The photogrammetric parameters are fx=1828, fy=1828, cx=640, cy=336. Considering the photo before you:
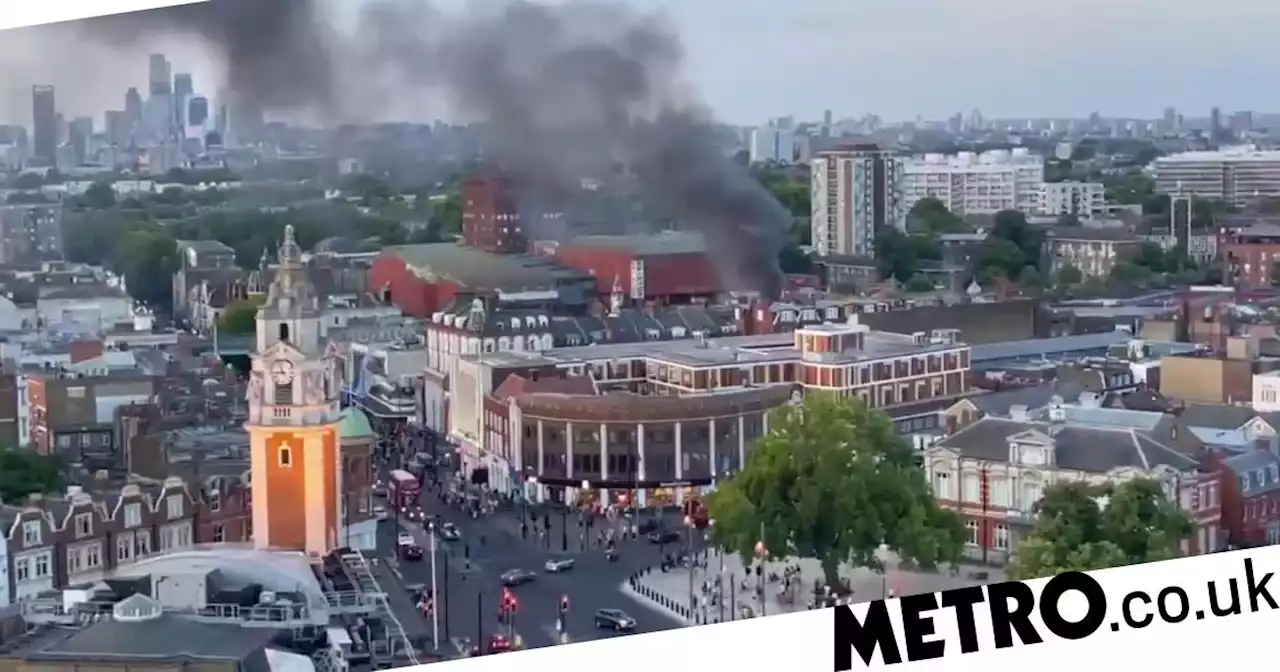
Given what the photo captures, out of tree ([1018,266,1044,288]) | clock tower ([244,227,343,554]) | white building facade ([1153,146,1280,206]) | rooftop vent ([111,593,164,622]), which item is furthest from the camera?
white building facade ([1153,146,1280,206])

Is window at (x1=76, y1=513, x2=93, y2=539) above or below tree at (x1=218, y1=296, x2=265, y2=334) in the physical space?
below

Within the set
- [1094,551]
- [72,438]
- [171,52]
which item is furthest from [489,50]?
[1094,551]

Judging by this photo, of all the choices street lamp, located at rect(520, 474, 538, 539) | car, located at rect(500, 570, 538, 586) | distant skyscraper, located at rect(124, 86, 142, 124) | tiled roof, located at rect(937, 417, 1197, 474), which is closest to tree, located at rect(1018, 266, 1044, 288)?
tiled roof, located at rect(937, 417, 1197, 474)

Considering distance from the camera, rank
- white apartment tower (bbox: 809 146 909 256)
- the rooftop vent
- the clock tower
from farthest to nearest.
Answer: white apartment tower (bbox: 809 146 909 256)
the clock tower
the rooftop vent

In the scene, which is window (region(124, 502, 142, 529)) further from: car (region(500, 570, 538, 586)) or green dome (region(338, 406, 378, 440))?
car (region(500, 570, 538, 586))

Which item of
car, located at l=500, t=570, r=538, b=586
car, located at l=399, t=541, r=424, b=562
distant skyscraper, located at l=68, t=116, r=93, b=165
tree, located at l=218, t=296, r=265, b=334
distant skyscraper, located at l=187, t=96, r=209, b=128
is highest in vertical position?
distant skyscraper, located at l=187, t=96, r=209, b=128

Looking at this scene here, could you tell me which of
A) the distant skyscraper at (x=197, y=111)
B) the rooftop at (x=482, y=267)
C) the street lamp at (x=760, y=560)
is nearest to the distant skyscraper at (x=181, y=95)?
the distant skyscraper at (x=197, y=111)

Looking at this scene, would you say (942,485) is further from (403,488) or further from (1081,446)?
(403,488)
